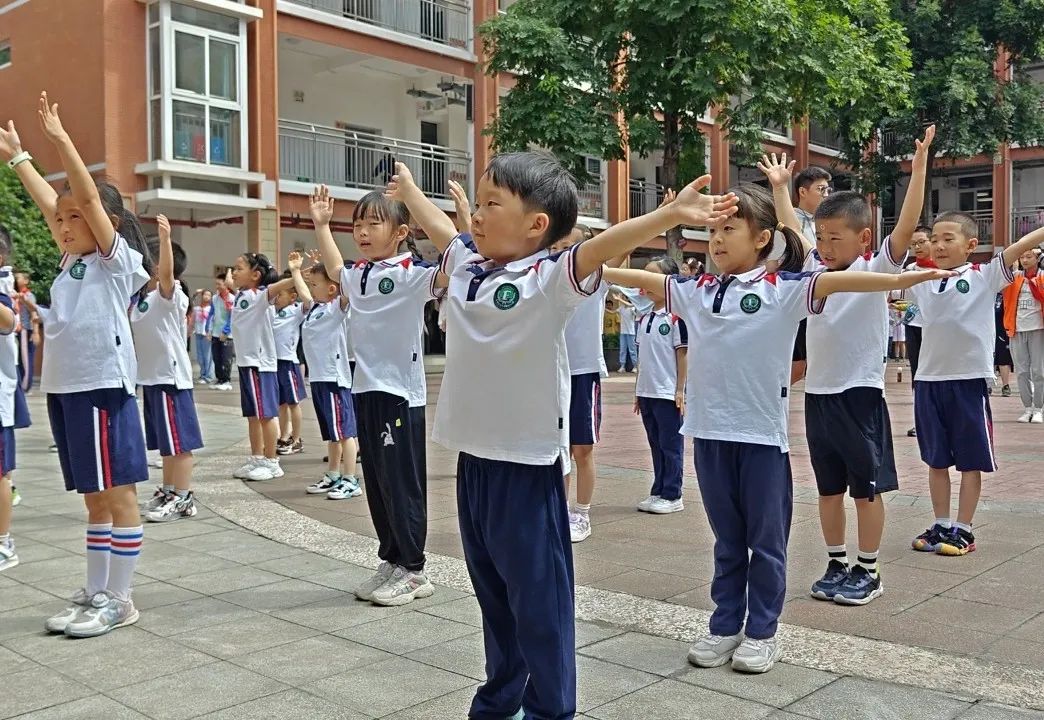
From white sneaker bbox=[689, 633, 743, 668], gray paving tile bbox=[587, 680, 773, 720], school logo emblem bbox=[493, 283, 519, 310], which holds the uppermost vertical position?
school logo emblem bbox=[493, 283, 519, 310]

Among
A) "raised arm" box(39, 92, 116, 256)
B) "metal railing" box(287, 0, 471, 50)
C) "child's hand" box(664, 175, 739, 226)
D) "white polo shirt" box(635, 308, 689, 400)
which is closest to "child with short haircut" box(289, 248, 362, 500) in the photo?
"white polo shirt" box(635, 308, 689, 400)

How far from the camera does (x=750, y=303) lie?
385 cm

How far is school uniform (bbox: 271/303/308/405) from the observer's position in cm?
928

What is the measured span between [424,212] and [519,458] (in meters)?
1.29

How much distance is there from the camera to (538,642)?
2807 mm

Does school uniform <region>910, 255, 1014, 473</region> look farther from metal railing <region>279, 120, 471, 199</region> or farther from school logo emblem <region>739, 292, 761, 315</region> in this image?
metal railing <region>279, 120, 471, 199</region>

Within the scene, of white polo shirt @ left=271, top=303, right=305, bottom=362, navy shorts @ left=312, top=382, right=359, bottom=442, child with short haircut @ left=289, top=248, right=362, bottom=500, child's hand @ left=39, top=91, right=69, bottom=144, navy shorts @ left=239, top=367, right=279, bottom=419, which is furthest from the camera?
white polo shirt @ left=271, top=303, right=305, bottom=362

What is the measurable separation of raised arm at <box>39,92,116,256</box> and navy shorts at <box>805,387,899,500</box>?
3.13 m

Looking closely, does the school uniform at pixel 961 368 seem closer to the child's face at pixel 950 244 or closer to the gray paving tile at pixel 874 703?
the child's face at pixel 950 244

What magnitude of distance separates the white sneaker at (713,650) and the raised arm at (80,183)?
2.80 metres

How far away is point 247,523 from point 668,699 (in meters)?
3.82

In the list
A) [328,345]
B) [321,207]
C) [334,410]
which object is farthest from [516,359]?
[328,345]

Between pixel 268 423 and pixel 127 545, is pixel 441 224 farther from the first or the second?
pixel 268 423

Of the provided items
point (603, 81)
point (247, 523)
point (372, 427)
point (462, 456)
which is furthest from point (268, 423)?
point (603, 81)
